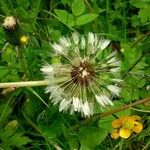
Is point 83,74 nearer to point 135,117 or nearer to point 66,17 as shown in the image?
point 135,117

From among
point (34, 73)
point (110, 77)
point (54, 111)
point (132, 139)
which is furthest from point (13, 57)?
point (132, 139)

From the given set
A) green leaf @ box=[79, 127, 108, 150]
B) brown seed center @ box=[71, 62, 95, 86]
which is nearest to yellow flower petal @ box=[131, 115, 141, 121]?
green leaf @ box=[79, 127, 108, 150]

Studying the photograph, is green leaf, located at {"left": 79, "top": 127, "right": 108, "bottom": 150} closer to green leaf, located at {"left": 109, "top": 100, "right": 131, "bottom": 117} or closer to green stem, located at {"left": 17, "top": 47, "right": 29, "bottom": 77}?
green leaf, located at {"left": 109, "top": 100, "right": 131, "bottom": 117}

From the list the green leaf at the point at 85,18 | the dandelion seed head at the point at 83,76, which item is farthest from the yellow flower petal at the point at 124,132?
the green leaf at the point at 85,18

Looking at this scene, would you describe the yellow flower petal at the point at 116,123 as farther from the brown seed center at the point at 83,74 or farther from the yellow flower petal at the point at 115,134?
the brown seed center at the point at 83,74

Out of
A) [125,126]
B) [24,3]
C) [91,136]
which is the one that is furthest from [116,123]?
[24,3]
